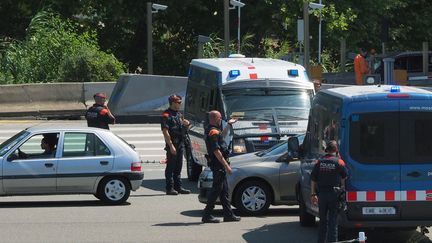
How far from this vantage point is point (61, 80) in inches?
1307

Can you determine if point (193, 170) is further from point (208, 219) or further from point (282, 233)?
point (282, 233)

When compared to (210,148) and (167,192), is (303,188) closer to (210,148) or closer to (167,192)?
(210,148)

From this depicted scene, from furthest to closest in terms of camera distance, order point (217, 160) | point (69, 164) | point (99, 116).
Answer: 1. point (99, 116)
2. point (69, 164)
3. point (217, 160)

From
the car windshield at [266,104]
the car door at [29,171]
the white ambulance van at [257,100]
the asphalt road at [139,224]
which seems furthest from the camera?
the car windshield at [266,104]

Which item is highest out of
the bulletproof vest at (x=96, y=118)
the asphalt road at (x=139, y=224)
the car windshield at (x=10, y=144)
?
the bulletproof vest at (x=96, y=118)

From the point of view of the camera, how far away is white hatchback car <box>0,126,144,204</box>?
1631cm

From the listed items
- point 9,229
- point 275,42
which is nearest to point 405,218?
point 9,229

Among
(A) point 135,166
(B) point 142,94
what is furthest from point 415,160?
(B) point 142,94

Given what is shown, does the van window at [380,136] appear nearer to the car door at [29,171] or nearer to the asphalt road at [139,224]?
the asphalt road at [139,224]

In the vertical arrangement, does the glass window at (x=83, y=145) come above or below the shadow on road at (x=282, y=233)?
above

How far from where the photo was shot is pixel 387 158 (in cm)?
1207

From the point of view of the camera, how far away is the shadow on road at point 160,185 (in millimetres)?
19619

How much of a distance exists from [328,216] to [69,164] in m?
5.87

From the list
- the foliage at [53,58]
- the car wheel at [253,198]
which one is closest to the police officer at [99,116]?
the car wheel at [253,198]
